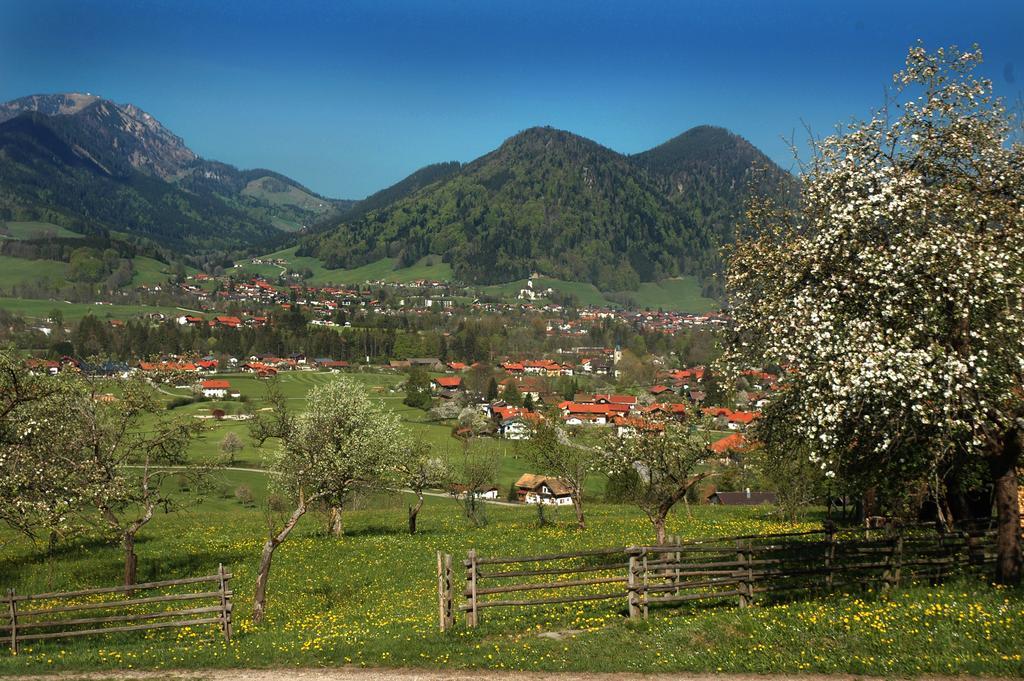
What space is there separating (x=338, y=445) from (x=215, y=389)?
140 metres

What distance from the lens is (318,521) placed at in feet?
183

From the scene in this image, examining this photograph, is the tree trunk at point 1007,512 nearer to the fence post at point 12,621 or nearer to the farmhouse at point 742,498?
the fence post at point 12,621

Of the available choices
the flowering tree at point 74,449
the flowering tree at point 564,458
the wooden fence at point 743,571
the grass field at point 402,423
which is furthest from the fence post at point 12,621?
the grass field at point 402,423

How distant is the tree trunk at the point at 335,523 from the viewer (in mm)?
46688

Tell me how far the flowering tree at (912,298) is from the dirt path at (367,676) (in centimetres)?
565

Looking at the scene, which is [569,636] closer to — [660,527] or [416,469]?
[660,527]

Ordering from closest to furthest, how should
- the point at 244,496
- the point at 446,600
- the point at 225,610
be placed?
1. the point at 446,600
2. the point at 225,610
3. the point at 244,496

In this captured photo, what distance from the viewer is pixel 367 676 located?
18.6 m

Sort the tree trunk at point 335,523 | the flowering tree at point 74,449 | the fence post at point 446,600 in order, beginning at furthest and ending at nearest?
the tree trunk at point 335,523
the flowering tree at point 74,449
the fence post at point 446,600

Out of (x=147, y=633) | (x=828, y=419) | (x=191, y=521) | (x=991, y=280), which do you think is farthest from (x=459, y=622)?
(x=191, y=521)

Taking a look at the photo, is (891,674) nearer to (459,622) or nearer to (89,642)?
(459,622)

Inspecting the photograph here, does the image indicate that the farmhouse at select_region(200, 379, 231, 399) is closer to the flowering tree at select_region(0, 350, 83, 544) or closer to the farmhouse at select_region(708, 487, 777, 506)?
the farmhouse at select_region(708, 487, 777, 506)

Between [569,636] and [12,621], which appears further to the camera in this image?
[12,621]

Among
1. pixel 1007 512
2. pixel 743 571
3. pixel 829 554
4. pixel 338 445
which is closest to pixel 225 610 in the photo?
pixel 743 571
